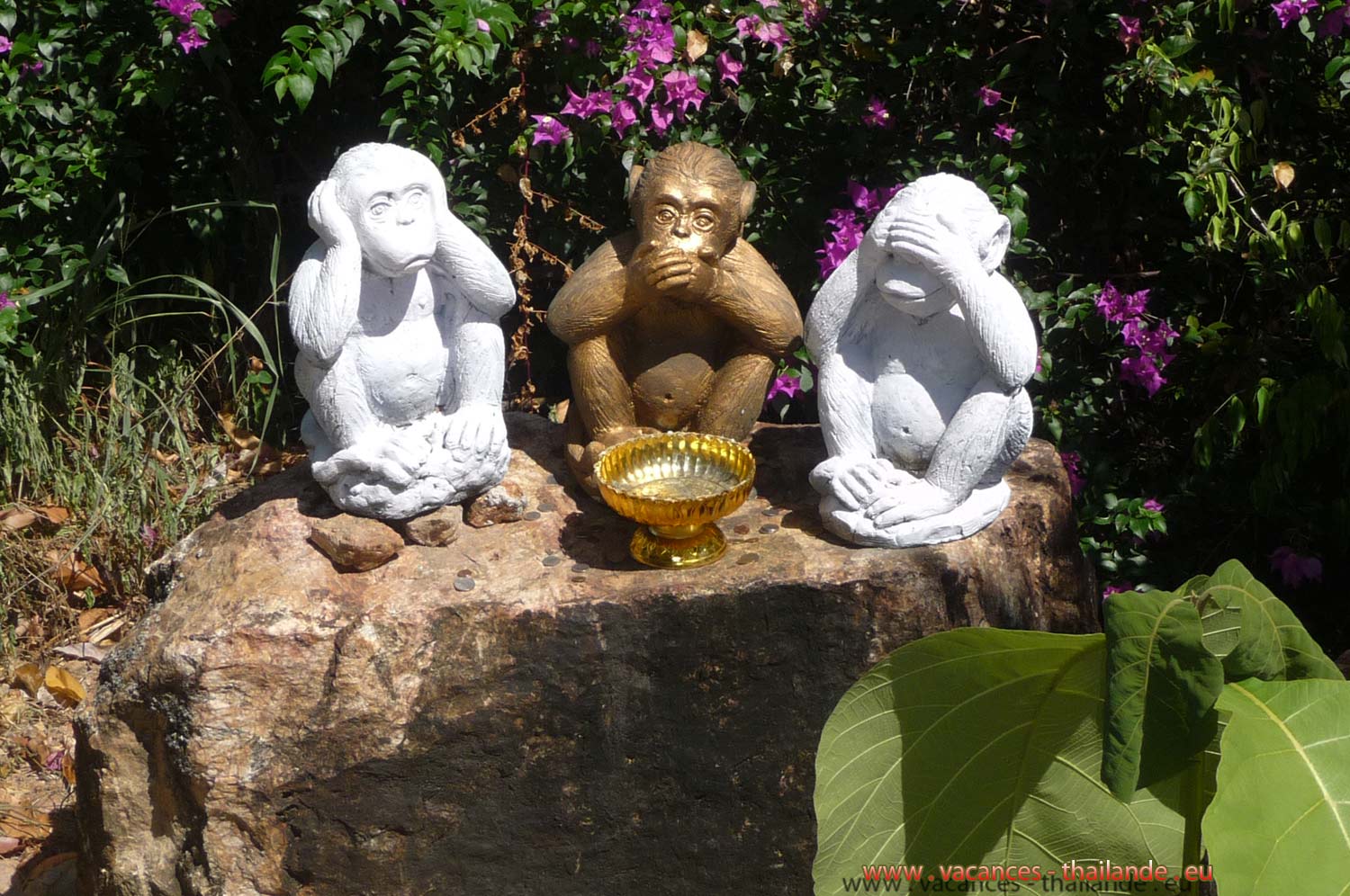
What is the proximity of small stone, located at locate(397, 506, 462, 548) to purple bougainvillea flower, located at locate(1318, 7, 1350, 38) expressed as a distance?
102 inches

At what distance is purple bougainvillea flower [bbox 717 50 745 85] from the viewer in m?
3.77

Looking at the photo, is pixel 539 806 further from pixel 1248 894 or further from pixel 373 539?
pixel 1248 894

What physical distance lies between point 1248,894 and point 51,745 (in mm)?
3327

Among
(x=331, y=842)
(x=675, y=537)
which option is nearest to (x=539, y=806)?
(x=331, y=842)

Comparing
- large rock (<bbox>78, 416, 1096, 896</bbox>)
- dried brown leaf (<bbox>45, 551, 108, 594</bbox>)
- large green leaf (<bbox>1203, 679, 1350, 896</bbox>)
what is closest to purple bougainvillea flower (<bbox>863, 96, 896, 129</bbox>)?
large rock (<bbox>78, 416, 1096, 896</bbox>)

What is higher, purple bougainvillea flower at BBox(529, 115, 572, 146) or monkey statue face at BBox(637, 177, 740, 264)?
purple bougainvillea flower at BBox(529, 115, 572, 146)

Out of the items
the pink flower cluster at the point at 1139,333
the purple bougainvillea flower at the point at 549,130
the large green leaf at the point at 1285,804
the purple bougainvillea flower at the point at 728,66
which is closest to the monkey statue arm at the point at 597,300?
the purple bougainvillea flower at the point at 549,130

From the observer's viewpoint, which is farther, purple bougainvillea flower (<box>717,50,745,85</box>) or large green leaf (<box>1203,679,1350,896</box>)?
purple bougainvillea flower (<box>717,50,745,85</box>)

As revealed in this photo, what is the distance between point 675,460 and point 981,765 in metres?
1.64

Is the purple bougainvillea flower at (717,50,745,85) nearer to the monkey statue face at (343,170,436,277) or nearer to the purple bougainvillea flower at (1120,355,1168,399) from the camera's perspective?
the monkey statue face at (343,170,436,277)

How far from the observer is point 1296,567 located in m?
3.98

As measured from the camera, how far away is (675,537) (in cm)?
295

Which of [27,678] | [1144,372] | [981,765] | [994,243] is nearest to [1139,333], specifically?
[1144,372]

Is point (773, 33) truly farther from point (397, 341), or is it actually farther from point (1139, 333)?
point (397, 341)
